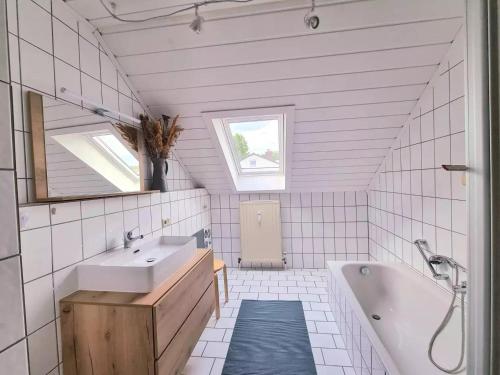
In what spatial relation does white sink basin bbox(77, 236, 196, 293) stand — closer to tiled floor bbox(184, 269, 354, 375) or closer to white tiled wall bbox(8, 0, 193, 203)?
white tiled wall bbox(8, 0, 193, 203)

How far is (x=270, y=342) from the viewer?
1854 mm

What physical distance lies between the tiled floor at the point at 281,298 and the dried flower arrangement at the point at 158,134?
1.50 m

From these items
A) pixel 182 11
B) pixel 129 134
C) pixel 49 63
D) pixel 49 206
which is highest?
pixel 182 11

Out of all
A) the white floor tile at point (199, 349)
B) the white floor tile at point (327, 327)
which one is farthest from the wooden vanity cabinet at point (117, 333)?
the white floor tile at point (327, 327)

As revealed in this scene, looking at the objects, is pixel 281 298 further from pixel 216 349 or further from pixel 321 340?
pixel 216 349

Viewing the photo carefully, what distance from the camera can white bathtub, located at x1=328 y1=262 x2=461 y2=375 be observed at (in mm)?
1391

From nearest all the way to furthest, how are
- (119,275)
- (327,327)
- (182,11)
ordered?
(119,275), (182,11), (327,327)

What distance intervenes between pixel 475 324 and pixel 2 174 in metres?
0.84

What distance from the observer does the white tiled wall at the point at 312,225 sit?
123 inches

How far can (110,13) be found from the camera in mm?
1321

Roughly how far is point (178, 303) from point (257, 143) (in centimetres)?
192

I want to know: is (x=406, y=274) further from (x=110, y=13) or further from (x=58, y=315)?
(x=110, y=13)

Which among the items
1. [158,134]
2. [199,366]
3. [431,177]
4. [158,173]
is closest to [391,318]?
[431,177]

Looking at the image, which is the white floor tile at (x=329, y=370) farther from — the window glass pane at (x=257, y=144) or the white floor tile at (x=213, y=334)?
the window glass pane at (x=257, y=144)
